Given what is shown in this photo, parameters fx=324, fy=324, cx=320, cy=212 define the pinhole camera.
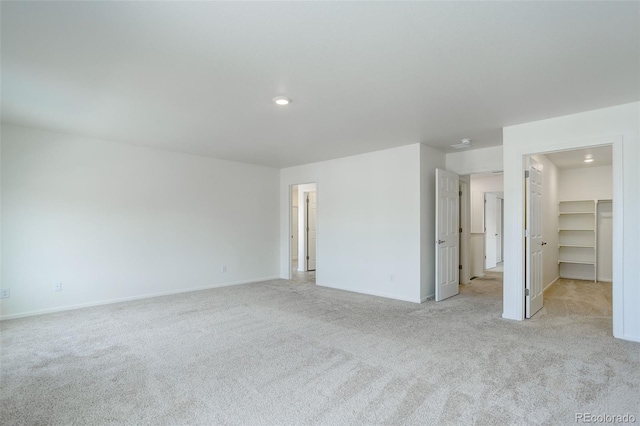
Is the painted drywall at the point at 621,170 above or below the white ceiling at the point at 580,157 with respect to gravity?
below

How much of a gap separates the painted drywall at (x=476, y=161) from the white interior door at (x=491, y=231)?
3.54 m

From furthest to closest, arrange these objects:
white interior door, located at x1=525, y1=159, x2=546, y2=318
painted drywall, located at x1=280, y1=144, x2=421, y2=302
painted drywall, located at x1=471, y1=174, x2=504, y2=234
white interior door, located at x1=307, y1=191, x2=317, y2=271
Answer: white interior door, located at x1=307, y1=191, x2=317, y2=271 < painted drywall, located at x1=471, y1=174, x2=504, y2=234 < painted drywall, located at x1=280, y1=144, x2=421, y2=302 < white interior door, located at x1=525, y1=159, x2=546, y2=318

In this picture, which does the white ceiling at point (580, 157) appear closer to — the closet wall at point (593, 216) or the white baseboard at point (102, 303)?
the closet wall at point (593, 216)

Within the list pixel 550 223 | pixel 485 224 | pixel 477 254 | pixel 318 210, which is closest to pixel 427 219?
pixel 318 210

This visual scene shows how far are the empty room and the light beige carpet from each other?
0.07 ft

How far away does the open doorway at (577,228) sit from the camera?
207 inches

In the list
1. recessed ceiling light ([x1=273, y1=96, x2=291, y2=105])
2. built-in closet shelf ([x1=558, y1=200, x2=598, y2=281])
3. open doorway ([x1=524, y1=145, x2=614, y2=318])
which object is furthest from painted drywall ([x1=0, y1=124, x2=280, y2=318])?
built-in closet shelf ([x1=558, y1=200, x2=598, y2=281])

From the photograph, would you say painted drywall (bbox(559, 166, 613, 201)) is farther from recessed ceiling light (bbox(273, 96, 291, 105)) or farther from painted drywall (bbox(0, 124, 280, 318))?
recessed ceiling light (bbox(273, 96, 291, 105))

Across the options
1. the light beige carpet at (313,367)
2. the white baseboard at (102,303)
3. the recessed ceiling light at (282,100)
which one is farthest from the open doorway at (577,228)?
the white baseboard at (102,303)

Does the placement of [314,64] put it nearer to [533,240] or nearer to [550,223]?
[533,240]

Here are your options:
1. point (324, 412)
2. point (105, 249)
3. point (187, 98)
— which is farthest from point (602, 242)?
point (105, 249)

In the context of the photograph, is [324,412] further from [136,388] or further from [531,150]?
[531,150]

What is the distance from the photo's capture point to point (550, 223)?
6012 millimetres

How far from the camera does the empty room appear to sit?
2012 mm
